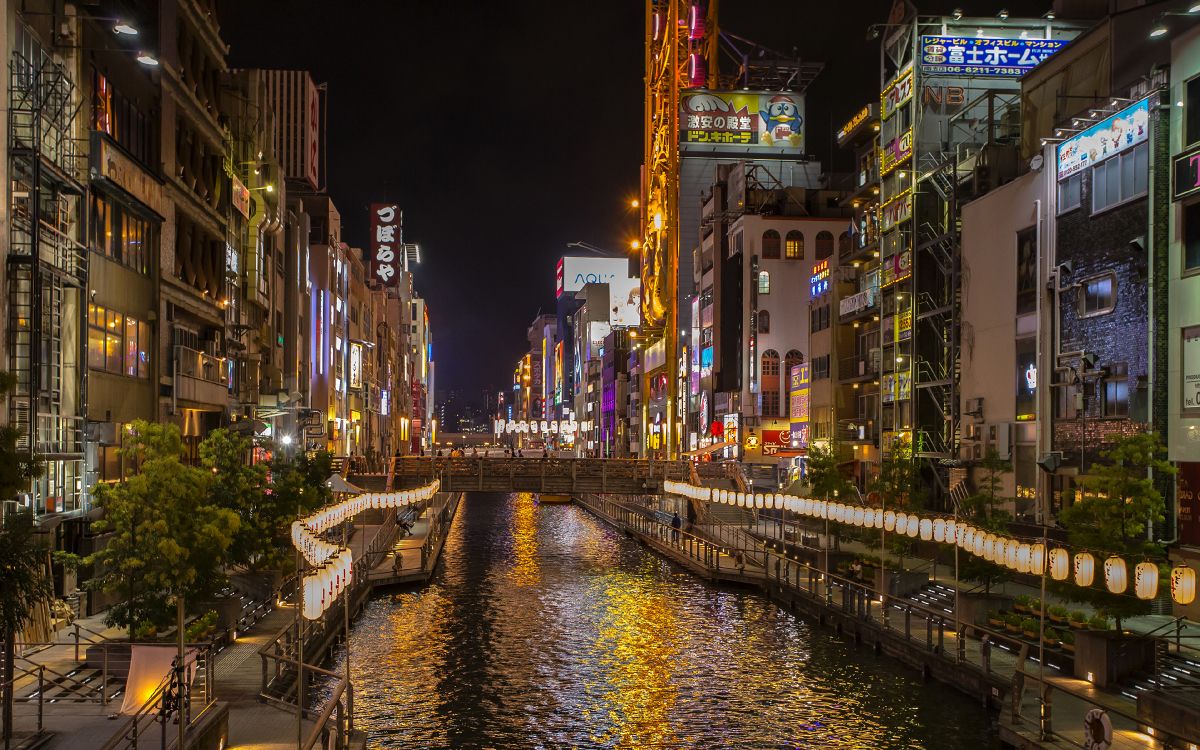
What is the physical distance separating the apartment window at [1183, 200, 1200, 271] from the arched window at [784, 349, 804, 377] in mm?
71160

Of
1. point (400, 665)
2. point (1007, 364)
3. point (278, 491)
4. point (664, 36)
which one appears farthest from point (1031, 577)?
point (664, 36)

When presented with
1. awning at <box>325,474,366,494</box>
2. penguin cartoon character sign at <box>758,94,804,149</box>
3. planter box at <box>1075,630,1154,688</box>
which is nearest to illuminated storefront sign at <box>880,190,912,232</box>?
awning at <box>325,474,366,494</box>

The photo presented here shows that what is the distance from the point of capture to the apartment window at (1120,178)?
40062 millimetres

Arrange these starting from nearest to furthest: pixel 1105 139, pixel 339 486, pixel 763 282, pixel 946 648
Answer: pixel 946 648, pixel 1105 139, pixel 339 486, pixel 763 282

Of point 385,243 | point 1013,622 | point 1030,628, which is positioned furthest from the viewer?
point 385,243

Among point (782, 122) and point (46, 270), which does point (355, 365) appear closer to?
point (782, 122)

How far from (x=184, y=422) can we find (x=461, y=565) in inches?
656

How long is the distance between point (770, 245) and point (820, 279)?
20.2 meters

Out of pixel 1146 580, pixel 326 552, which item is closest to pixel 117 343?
pixel 326 552

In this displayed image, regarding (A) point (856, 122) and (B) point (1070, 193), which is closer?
(B) point (1070, 193)

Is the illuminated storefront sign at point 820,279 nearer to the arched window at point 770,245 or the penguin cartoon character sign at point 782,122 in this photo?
the arched window at point 770,245

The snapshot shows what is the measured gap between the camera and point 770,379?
109 meters

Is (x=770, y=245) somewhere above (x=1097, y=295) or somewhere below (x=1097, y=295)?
above

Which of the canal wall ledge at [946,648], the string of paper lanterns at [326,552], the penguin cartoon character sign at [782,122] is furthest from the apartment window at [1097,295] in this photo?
the penguin cartoon character sign at [782,122]
